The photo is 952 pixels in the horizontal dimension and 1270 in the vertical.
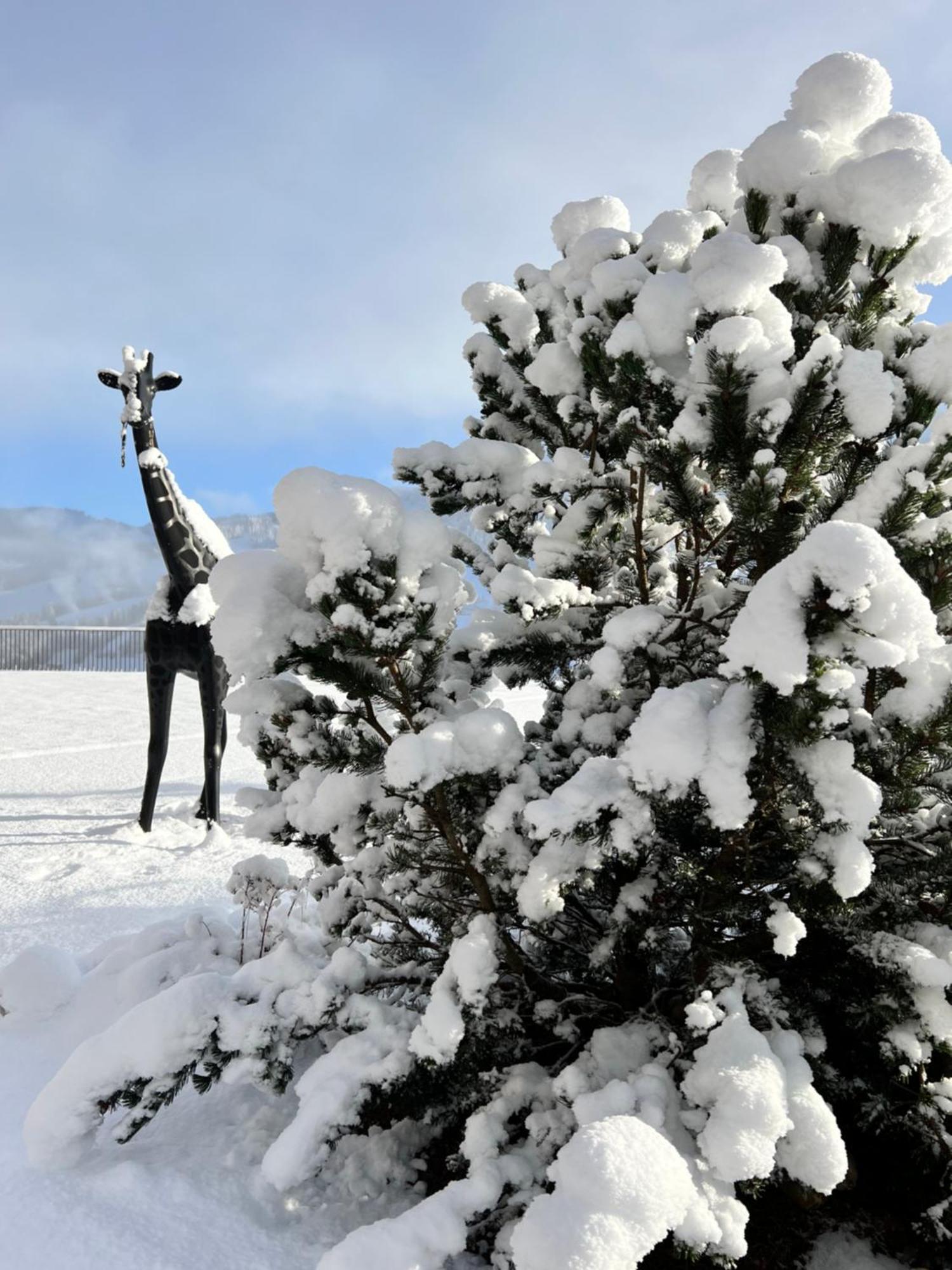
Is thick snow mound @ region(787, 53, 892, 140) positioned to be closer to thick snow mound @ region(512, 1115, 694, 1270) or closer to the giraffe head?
thick snow mound @ region(512, 1115, 694, 1270)

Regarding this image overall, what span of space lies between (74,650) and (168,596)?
16204 mm

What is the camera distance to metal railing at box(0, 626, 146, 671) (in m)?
18.8

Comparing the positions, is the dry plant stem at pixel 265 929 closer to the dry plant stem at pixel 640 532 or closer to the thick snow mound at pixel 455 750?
the thick snow mound at pixel 455 750

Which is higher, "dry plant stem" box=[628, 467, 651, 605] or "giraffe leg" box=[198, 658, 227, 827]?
"dry plant stem" box=[628, 467, 651, 605]

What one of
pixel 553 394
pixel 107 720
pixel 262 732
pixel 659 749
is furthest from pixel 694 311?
pixel 107 720

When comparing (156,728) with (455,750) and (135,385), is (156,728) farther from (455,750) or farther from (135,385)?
(455,750)

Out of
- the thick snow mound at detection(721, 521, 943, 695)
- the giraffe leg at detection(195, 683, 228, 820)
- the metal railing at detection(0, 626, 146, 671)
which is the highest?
the thick snow mound at detection(721, 521, 943, 695)

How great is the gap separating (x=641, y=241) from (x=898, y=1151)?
2.32m

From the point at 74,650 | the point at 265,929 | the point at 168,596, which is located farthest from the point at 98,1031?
the point at 74,650

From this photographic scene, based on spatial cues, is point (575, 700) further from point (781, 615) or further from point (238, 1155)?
point (238, 1155)

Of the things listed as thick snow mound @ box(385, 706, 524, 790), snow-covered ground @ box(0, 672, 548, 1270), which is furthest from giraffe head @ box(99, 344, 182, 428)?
thick snow mound @ box(385, 706, 524, 790)

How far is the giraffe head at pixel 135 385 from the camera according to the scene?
4.96 m

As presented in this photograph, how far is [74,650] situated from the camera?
19.3 metres

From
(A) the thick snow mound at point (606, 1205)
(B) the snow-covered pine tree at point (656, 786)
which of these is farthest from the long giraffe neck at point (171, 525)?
(A) the thick snow mound at point (606, 1205)
